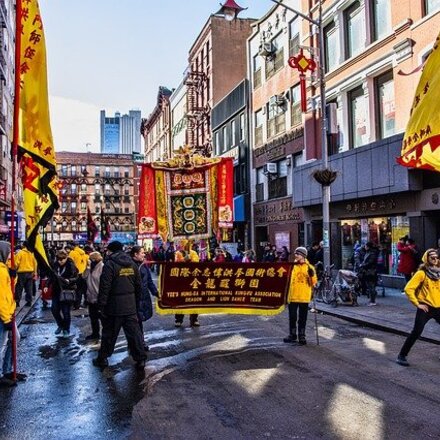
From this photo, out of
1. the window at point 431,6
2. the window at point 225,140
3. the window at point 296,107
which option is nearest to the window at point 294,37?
the window at point 296,107

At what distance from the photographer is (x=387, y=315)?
12477mm

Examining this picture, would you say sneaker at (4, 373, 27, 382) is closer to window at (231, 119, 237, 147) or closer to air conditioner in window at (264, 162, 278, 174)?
air conditioner in window at (264, 162, 278, 174)

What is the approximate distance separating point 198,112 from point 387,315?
108ft

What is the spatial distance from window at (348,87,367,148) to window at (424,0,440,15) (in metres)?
4.02

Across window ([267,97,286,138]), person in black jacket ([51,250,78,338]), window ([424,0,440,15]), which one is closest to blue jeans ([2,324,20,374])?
person in black jacket ([51,250,78,338])

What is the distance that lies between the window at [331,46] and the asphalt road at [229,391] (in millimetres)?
15200

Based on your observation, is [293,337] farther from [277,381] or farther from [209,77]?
[209,77]

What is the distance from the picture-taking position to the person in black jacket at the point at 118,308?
307 inches

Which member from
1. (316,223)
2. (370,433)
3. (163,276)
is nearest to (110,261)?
→ (163,276)

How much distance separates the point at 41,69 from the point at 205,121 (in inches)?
1378

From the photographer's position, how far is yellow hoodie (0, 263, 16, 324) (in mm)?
6609

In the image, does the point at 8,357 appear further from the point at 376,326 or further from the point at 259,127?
the point at 259,127

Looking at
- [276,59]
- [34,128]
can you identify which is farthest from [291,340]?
[276,59]

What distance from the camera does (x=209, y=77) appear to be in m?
41.2
